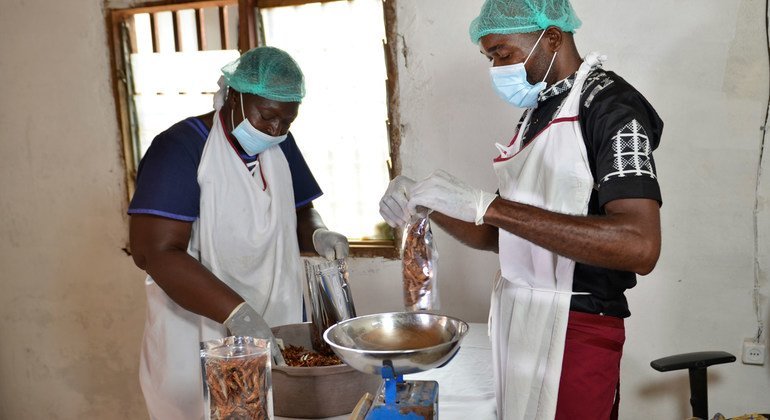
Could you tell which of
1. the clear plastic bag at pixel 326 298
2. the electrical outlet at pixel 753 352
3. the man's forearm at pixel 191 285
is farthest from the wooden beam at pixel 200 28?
the electrical outlet at pixel 753 352

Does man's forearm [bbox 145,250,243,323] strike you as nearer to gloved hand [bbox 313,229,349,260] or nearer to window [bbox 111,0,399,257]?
gloved hand [bbox 313,229,349,260]

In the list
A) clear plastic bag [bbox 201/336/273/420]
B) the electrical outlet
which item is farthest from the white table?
the electrical outlet

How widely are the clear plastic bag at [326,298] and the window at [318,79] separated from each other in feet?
3.87

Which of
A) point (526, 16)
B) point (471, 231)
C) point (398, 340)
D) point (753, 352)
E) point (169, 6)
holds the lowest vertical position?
point (753, 352)

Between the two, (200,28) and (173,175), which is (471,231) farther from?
(200,28)

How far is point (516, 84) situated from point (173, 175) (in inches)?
38.9

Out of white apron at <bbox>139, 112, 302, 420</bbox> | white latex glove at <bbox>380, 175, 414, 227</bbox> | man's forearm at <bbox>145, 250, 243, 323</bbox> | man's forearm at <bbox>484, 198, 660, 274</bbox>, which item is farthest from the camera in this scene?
white apron at <bbox>139, 112, 302, 420</bbox>

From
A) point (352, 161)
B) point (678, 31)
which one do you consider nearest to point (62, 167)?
point (352, 161)

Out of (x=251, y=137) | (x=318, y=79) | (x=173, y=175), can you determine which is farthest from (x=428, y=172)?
(x=173, y=175)

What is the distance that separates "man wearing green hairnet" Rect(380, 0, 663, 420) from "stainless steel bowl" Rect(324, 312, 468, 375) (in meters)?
0.24

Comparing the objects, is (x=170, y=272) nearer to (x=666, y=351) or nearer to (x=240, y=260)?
(x=240, y=260)

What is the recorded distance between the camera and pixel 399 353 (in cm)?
121

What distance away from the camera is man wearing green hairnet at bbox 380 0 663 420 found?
138 cm

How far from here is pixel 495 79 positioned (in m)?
1.71
